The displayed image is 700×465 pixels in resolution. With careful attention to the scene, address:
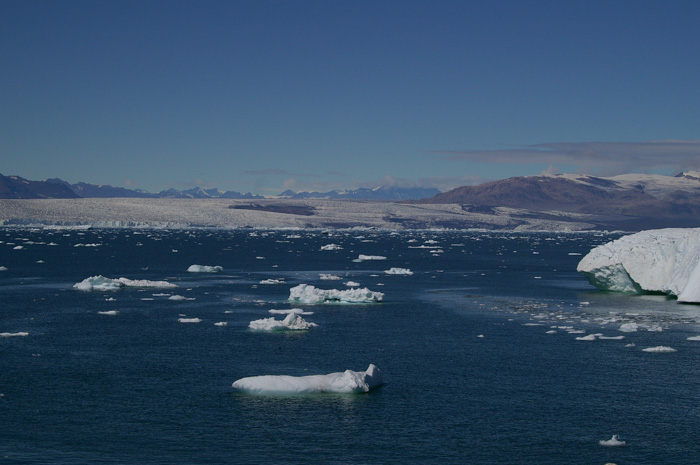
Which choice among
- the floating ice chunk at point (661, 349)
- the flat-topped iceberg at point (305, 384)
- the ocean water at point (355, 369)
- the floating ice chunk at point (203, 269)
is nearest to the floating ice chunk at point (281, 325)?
the ocean water at point (355, 369)

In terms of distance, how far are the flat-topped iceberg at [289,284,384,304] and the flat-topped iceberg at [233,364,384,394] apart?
2038 cm

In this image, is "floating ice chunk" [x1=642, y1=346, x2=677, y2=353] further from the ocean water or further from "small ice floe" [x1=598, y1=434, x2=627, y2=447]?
"small ice floe" [x1=598, y1=434, x2=627, y2=447]

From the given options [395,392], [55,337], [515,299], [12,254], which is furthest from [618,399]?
[12,254]

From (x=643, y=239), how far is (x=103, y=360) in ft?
115

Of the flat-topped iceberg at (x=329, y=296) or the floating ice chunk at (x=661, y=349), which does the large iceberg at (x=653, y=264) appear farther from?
the flat-topped iceberg at (x=329, y=296)

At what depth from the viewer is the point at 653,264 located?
157 ft

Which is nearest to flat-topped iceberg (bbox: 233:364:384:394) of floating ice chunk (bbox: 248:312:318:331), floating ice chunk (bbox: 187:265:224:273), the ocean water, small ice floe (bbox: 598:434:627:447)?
the ocean water

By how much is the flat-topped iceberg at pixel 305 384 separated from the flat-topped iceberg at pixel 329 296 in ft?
66.9

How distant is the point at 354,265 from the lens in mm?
79125

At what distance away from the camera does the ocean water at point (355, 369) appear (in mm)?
18609

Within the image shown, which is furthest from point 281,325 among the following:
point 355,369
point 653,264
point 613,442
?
point 653,264

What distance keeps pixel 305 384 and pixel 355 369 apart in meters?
3.90

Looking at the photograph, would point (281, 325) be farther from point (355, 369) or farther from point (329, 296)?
point (329, 296)

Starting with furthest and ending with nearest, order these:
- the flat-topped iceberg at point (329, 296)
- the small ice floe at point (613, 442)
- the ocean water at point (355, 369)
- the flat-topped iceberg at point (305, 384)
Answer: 1. the flat-topped iceberg at point (329, 296)
2. the flat-topped iceberg at point (305, 384)
3. the small ice floe at point (613, 442)
4. the ocean water at point (355, 369)
